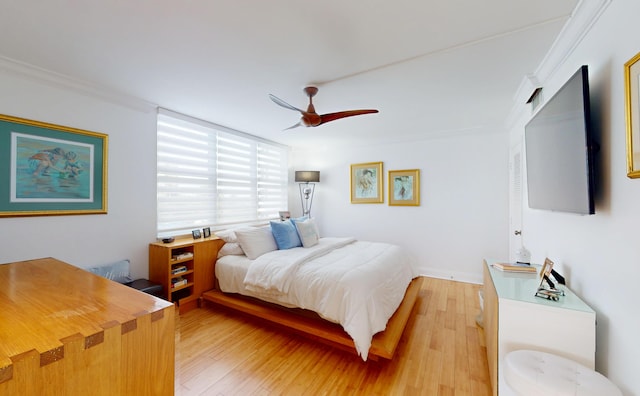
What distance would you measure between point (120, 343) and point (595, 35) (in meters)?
2.47

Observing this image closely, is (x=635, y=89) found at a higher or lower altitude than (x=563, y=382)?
higher

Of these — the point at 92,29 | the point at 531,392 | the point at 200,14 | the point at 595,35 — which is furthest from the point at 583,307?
the point at 92,29

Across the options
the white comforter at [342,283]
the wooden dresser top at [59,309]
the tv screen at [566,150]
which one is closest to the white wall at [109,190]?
the white comforter at [342,283]

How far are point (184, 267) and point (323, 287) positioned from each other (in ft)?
5.86

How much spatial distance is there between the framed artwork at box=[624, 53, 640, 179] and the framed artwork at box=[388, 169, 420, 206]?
10.8 ft

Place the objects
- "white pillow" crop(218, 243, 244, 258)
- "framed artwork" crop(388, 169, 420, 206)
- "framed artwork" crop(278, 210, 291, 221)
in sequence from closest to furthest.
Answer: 1. "white pillow" crop(218, 243, 244, 258)
2. "framed artwork" crop(388, 169, 420, 206)
3. "framed artwork" crop(278, 210, 291, 221)

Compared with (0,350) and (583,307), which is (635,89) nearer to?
(583,307)

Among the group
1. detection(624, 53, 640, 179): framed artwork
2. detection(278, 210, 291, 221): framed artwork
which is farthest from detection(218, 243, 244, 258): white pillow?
detection(624, 53, 640, 179): framed artwork

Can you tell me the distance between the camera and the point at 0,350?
51cm

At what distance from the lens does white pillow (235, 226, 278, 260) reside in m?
3.09

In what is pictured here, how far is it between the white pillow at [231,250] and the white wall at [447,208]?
92.3 inches

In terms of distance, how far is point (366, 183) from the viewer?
4844 mm

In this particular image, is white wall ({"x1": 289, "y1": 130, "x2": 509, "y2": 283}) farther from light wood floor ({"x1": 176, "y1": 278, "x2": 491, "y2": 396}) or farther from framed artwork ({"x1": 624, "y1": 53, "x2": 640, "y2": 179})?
framed artwork ({"x1": 624, "y1": 53, "x2": 640, "y2": 179})

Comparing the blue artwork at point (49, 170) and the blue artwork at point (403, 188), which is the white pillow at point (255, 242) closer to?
the blue artwork at point (49, 170)
